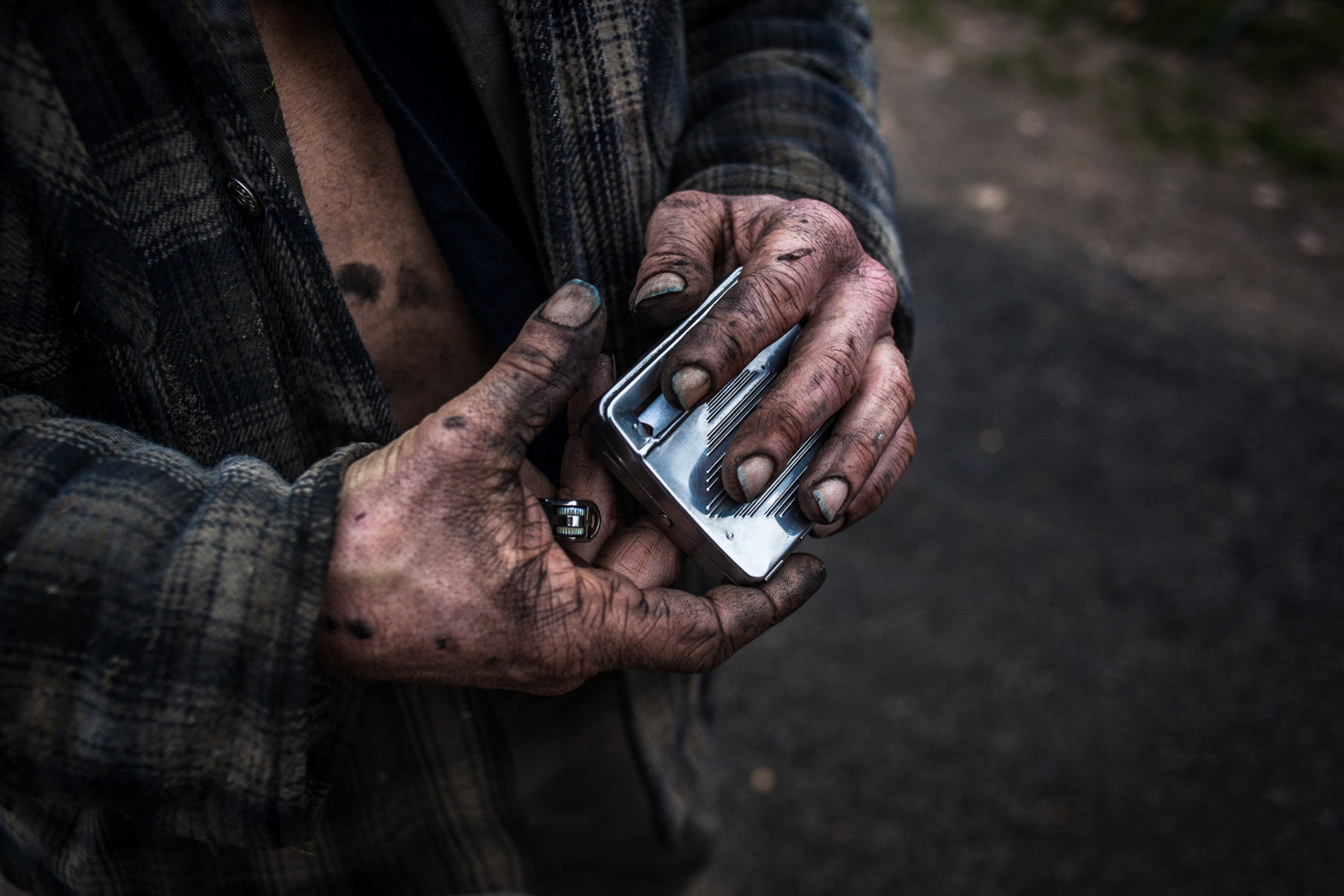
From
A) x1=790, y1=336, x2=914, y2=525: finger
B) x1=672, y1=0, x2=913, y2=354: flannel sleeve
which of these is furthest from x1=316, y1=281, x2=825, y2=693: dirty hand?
x1=672, y1=0, x2=913, y2=354: flannel sleeve

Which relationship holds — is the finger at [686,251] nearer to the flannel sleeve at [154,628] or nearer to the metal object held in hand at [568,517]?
the metal object held in hand at [568,517]

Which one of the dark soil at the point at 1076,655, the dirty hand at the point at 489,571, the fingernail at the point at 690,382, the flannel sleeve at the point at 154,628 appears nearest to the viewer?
the flannel sleeve at the point at 154,628

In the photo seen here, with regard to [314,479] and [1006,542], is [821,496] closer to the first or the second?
[314,479]

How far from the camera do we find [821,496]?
1.03 m

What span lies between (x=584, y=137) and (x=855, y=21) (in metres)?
0.75

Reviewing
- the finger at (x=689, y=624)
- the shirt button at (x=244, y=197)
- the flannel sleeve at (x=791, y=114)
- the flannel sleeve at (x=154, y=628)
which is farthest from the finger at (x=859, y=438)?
the shirt button at (x=244, y=197)

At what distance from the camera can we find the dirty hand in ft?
2.78

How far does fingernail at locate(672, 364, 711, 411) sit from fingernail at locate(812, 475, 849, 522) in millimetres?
201

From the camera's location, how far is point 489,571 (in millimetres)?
873

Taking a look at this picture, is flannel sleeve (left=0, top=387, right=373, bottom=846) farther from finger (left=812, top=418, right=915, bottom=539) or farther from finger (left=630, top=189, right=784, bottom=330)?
finger (left=812, top=418, right=915, bottom=539)

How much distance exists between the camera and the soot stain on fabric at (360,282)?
3.59 ft

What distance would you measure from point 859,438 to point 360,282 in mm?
695

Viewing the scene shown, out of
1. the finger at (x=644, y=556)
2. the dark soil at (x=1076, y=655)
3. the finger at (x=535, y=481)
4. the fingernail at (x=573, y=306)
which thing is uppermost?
the fingernail at (x=573, y=306)

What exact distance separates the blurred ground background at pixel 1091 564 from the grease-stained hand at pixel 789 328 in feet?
4.98
